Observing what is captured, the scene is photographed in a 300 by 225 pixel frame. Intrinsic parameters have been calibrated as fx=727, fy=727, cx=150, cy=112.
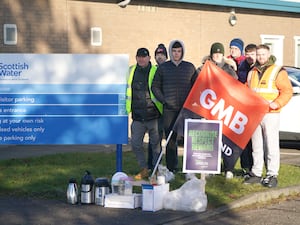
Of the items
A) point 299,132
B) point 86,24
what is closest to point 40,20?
point 86,24

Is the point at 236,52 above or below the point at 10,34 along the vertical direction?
below

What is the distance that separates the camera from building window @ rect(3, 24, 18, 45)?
643 inches

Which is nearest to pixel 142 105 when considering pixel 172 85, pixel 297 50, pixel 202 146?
pixel 172 85

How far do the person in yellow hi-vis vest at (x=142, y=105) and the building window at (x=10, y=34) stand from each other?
6.48 meters

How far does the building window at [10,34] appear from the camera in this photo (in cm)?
1634

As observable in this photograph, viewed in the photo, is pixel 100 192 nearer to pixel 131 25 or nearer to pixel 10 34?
pixel 10 34

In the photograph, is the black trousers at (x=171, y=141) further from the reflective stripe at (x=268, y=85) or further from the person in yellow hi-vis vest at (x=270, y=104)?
the reflective stripe at (x=268, y=85)

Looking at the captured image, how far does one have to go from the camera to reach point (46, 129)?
33.6ft

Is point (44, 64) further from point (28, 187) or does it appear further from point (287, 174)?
point (287, 174)

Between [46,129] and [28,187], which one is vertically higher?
[46,129]

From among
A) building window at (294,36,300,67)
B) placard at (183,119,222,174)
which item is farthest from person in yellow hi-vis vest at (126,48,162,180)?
building window at (294,36,300,67)

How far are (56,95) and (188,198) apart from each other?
2.62 meters

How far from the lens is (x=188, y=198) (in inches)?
347

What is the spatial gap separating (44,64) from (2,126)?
1052 millimetres
